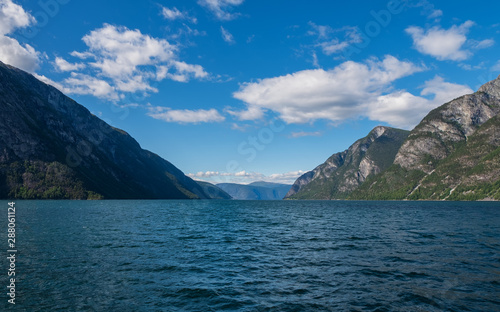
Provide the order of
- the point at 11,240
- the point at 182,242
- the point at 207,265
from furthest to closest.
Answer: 1. the point at 182,242
2. the point at 11,240
3. the point at 207,265

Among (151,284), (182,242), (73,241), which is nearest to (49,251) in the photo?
(73,241)

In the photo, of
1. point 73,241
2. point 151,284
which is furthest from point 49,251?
point 151,284

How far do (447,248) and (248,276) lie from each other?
28011mm

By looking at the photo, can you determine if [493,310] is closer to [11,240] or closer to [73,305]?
[73,305]

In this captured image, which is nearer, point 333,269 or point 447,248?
point 333,269

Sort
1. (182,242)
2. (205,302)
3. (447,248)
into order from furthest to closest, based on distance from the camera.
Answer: (182,242) → (447,248) → (205,302)

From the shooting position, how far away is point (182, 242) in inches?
1577

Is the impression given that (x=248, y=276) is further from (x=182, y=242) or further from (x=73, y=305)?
(x=182, y=242)

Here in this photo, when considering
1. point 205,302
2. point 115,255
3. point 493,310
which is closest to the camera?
point 493,310

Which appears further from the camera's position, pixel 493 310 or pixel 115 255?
pixel 115 255

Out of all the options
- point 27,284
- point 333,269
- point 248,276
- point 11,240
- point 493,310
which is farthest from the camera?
point 11,240

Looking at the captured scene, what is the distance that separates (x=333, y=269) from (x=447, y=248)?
19888 millimetres

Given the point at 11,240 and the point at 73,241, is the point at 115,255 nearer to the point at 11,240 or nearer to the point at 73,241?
the point at 73,241

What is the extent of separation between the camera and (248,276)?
75.7 feet
